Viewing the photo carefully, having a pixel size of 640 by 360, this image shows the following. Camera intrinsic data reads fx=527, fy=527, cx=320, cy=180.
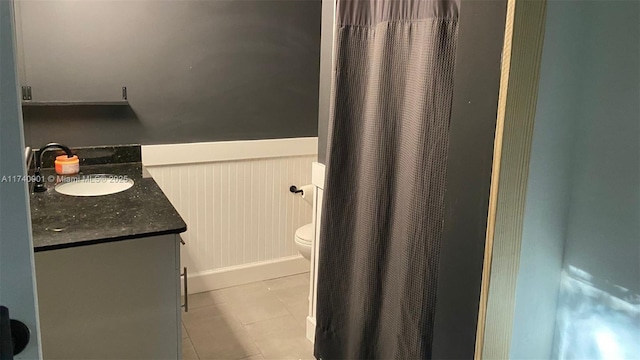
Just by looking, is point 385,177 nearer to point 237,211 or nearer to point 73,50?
point 237,211

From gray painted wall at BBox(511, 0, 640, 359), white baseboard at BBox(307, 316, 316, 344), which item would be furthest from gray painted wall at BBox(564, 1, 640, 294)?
white baseboard at BBox(307, 316, 316, 344)

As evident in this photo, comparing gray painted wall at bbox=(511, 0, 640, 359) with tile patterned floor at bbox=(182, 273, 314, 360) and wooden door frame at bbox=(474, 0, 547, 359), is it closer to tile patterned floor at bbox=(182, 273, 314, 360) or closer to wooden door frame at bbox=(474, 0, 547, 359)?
wooden door frame at bbox=(474, 0, 547, 359)

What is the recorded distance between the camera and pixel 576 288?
1.09m

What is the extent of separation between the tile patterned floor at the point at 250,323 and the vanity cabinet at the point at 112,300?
0.64 metres

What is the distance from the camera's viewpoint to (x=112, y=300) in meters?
1.92

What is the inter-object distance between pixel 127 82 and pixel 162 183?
1.94ft

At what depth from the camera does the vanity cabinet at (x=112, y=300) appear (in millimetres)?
1828

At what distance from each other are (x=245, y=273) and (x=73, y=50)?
1640mm

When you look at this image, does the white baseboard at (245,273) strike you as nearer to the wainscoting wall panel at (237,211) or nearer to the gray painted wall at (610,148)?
the wainscoting wall panel at (237,211)

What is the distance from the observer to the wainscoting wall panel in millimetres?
3115

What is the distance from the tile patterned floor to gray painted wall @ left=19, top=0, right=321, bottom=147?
38.1 inches

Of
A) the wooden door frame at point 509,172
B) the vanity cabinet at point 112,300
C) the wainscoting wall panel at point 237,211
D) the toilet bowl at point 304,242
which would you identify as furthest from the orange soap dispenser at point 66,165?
the wooden door frame at point 509,172

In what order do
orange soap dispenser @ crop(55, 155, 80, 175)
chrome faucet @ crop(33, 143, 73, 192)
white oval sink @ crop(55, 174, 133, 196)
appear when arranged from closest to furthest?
chrome faucet @ crop(33, 143, 73, 192)
white oval sink @ crop(55, 174, 133, 196)
orange soap dispenser @ crop(55, 155, 80, 175)

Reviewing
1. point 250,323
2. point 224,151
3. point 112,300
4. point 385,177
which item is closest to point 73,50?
point 224,151
